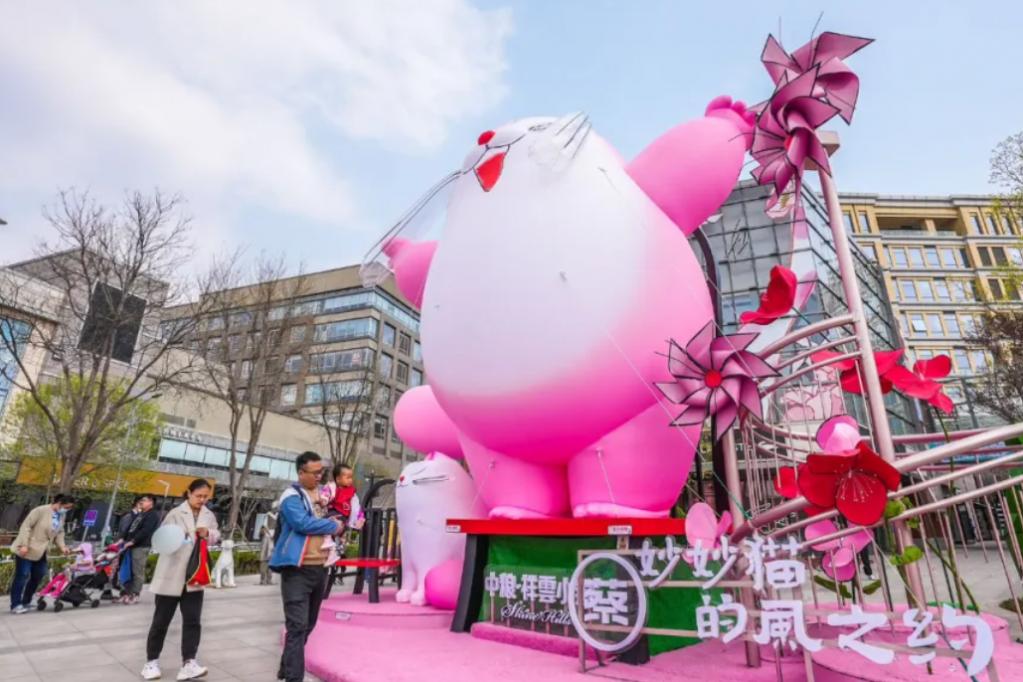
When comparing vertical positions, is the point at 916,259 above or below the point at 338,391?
above

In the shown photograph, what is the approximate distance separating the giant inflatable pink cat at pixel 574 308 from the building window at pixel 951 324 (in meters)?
41.7

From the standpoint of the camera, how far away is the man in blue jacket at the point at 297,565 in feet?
11.9

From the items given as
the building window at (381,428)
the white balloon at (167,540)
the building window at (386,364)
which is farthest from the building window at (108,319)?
the building window at (386,364)

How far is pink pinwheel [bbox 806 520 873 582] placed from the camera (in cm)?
372

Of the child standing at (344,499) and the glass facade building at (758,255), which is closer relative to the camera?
the child standing at (344,499)

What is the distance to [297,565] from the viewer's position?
3.67 meters

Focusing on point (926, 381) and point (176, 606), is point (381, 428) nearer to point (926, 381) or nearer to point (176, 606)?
point (176, 606)

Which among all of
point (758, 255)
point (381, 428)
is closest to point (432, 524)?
point (758, 255)

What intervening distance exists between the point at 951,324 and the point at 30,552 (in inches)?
1801

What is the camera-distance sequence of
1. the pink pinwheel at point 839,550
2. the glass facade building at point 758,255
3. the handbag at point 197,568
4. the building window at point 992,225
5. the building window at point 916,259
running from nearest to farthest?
the pink pinwheel at point 839,550 < the handbag at point 197,568 < the glass facade building at point 758,255 < the building window at point 992,225 < the building window at point 916,259

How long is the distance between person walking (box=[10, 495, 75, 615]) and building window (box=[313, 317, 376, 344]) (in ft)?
112

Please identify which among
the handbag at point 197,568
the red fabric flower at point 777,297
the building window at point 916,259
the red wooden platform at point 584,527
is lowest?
the handbag at point 197,568

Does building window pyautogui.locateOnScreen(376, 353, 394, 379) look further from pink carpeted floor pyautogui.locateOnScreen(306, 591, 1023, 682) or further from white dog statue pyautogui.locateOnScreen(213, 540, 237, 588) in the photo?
pink carpeted floor pyautogui.locateOnScreen(306, 591, 1023, 682)

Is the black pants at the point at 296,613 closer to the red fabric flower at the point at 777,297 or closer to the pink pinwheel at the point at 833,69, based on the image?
the red fabric flower at the point at 777,297
